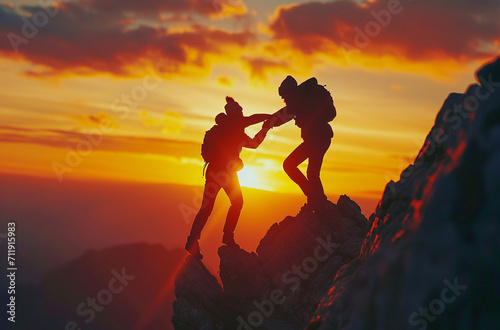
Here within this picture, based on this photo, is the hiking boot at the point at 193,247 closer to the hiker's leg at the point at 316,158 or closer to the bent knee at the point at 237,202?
the bent knee at the point at 237,202

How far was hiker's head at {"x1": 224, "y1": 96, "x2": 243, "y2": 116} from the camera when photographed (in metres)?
14.3

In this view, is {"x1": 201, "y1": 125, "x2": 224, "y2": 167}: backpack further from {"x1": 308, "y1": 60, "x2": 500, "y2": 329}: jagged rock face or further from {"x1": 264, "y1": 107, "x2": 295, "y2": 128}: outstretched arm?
{"x1": 308, "y1": 60, "x2": 500, "y2": 329}: jagged rock face

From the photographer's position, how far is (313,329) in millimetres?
4879

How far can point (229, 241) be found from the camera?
1562 centimetres

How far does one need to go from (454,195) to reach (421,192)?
2.02ft

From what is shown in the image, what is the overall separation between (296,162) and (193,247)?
17.1ft

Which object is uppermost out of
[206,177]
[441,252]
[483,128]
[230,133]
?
[230,133]

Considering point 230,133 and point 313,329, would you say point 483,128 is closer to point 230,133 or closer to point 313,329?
point 313,329

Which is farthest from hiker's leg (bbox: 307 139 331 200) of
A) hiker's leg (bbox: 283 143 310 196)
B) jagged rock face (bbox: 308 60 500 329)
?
jagged rock face (bbox: 308 60 500 329)

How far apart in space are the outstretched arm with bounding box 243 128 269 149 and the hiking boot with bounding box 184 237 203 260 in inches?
162

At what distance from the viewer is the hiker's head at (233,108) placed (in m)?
14.3

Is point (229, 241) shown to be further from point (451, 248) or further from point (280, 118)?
point (451, 248)

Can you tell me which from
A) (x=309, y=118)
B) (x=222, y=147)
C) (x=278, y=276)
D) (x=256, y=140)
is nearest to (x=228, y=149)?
(x=222, y=147)

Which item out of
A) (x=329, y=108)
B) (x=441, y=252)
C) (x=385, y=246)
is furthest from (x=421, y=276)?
(x=329, y=108)
